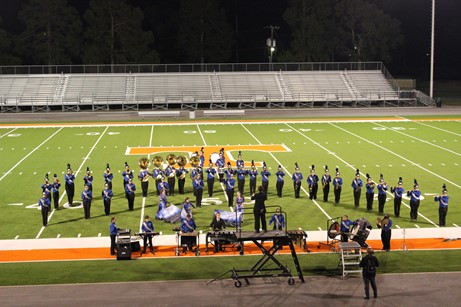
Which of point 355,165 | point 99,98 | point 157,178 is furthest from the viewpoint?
point 99,98

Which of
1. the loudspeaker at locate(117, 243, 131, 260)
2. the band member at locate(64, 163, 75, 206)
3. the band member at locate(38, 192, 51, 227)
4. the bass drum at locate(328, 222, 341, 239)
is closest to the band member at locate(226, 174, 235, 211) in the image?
the band member at locate(64, 163, 75, 206)

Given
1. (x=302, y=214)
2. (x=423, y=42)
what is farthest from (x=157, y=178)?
(x=423, y=42)

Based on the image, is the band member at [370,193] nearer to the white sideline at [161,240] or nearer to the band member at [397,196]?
the band member at [397,196]

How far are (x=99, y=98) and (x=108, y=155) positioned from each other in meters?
21.2

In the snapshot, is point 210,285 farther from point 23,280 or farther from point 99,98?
point 99,98

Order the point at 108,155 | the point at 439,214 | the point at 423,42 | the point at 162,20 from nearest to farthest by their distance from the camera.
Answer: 1. the point at 439,214
2. the point at 108,155
3. the point at 162,20
4. the point at 423,42

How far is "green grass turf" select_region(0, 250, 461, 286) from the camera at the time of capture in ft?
46.7

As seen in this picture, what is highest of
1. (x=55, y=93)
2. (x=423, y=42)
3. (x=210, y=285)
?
(x=423, y=42)

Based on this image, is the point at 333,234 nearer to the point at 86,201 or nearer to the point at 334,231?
Result: the point at 334,231

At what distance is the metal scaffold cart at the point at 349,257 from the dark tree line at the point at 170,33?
43.4 metres

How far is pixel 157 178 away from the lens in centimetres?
2184

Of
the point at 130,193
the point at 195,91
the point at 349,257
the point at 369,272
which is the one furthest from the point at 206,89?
the point at 369,272

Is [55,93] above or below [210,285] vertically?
above

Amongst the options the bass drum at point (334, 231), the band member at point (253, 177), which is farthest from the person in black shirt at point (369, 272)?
the band member at point (253, 177)
